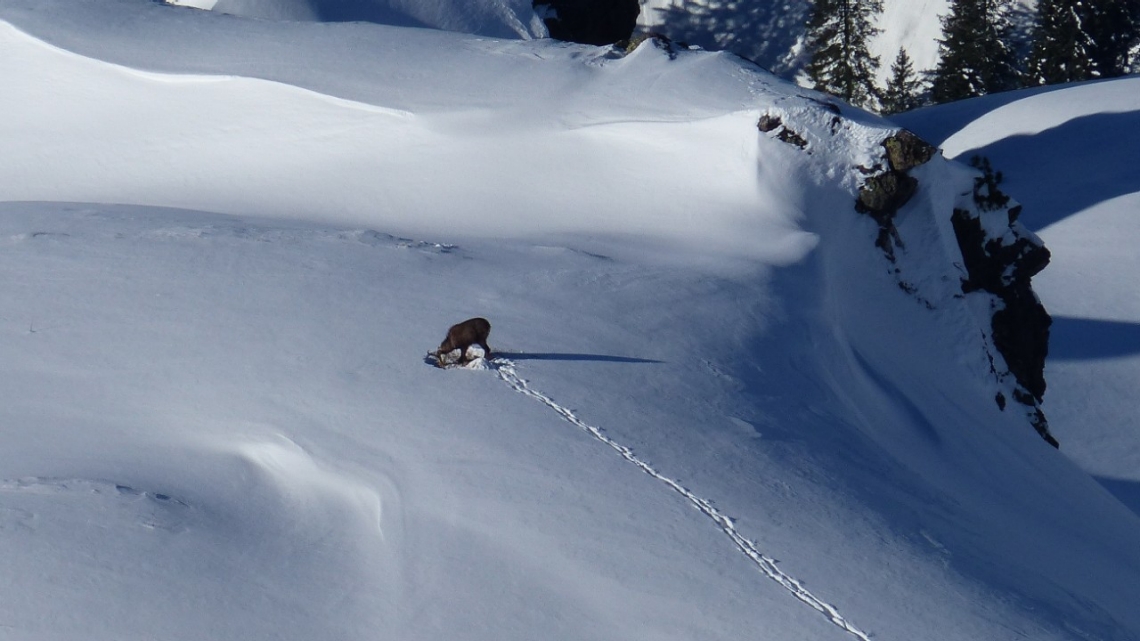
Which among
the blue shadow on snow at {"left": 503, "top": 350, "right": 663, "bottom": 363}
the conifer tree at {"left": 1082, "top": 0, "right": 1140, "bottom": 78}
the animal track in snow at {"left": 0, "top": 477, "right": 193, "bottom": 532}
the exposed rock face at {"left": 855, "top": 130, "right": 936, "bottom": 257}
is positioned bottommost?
the animal track in snow at {"left": 0, "top": 477, "right": 193, "bottom": 532}

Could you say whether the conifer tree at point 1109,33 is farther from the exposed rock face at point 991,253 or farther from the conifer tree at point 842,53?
the exposed rock face at point 991,253

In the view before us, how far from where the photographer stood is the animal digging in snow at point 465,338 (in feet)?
22.6

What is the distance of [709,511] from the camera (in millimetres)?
6000

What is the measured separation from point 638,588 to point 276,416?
89.0 inches

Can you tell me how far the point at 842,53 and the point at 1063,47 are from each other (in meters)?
5.28

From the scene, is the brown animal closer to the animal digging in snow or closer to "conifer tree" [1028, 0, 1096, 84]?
the animal digging in snow

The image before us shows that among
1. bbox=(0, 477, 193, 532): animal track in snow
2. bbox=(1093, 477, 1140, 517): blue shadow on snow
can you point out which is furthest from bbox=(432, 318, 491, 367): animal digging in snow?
bbox=(1093, 477, 1140, 517): blue shadow on snow

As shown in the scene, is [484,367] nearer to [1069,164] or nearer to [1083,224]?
[1083,224]

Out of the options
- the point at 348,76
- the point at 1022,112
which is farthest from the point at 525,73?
the point at 1022,112

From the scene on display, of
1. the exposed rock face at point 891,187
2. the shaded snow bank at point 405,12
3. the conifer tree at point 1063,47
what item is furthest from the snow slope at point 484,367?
the conifer tree at point 1063,47

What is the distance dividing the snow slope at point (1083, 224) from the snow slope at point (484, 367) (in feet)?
10.8

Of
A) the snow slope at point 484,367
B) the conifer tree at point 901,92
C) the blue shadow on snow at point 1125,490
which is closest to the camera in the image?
the snow slope at point 484,367

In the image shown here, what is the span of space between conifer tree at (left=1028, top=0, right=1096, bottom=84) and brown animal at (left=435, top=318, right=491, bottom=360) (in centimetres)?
2443

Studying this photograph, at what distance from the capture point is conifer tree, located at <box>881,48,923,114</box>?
2883 cm
